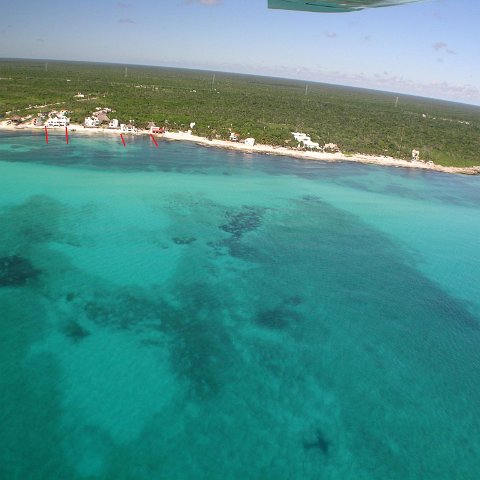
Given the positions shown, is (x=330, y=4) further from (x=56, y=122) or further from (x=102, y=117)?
(x=102, y=117)

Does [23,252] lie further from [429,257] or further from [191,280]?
[429,257]

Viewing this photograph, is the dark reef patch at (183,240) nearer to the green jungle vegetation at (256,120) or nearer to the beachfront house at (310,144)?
the green jungle vegetation at (256,120)

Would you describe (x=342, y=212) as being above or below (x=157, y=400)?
above

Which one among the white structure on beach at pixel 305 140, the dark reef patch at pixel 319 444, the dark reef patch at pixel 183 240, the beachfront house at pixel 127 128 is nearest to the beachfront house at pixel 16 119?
the beachfront house at pixel 127 128

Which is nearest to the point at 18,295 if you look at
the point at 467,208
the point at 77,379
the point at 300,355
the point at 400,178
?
the point at 77,379

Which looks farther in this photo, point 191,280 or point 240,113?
point 240,113

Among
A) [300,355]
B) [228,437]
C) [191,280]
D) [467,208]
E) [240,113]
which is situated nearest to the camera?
[228,437]
